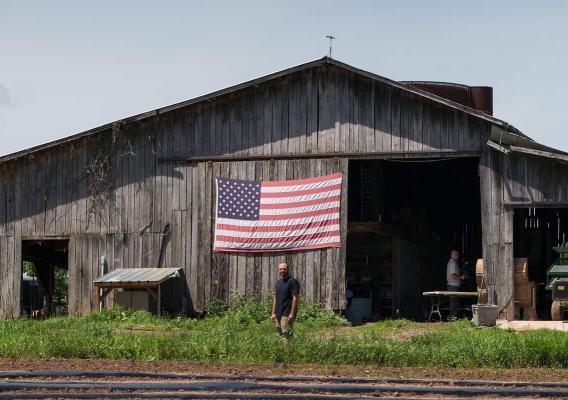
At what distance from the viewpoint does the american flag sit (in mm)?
25641

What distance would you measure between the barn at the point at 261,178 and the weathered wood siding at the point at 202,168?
0.08 feet

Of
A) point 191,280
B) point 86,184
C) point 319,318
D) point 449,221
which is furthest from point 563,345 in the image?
point 449,221

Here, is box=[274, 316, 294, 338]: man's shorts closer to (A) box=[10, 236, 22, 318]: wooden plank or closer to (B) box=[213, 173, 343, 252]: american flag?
(B) box=[213, 173, 343, 252]: american flag

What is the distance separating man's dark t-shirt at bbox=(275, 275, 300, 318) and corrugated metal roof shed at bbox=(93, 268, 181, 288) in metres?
6.11

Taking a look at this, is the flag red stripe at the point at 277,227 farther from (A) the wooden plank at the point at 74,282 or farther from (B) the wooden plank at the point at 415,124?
(A) the wooden plank at the point at 74,282

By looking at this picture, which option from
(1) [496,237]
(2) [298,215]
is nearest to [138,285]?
(2) [298,215]

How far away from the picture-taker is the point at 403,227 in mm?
30734

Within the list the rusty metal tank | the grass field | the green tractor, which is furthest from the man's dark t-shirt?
the rusty metal tank

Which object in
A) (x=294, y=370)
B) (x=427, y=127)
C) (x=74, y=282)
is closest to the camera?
(x=294, y=370)

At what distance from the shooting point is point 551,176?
2420cm

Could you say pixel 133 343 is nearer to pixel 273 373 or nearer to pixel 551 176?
pixel 273 373

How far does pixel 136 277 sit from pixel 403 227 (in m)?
8.31

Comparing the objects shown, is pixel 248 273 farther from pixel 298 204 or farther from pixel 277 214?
pixel 298 204

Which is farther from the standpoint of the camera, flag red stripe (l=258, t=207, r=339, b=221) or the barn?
flag red stripe (l=258, t=207, r=339, b=221)
